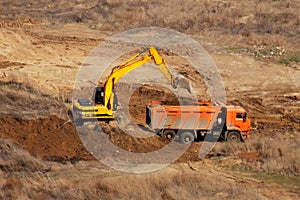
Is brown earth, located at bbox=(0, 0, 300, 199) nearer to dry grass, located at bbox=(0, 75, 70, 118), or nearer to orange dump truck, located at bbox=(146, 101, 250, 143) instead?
dry grass, located at bbox=(0, 75, 70, 118)

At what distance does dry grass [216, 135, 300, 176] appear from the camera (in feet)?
53.1

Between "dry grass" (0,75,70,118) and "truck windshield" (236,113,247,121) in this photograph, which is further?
"dry grass" (0,75,70,118)

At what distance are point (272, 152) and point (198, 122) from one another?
3.02m

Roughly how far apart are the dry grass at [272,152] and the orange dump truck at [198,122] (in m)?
0.62

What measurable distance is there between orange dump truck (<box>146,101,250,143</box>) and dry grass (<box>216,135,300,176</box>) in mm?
617

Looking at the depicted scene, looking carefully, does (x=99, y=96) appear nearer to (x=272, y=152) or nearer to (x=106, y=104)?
(x=106, y=104)

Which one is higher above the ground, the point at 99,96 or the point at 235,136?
the point at 99,96

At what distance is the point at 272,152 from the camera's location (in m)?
17.3

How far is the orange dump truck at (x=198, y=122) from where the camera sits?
18.6 m

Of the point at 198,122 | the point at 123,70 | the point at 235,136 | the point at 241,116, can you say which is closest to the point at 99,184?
the point at 198,122

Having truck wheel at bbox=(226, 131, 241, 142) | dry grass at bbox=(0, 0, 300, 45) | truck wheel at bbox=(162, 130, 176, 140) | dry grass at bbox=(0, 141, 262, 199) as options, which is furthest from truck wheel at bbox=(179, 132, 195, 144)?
dry grass at bbox=(0, 0, 300, 45)

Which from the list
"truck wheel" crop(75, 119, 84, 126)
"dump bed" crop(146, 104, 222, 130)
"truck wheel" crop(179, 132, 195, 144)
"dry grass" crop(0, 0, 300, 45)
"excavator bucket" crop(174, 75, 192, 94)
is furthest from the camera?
"dry grass" crop(0, 0, 300, 45)

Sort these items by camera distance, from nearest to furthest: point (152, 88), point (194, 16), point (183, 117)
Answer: point (183, 117), point (152, 88), point (194, 16)

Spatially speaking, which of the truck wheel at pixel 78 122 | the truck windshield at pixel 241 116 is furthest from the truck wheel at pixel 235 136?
the truck wheel at pixel 78 122
